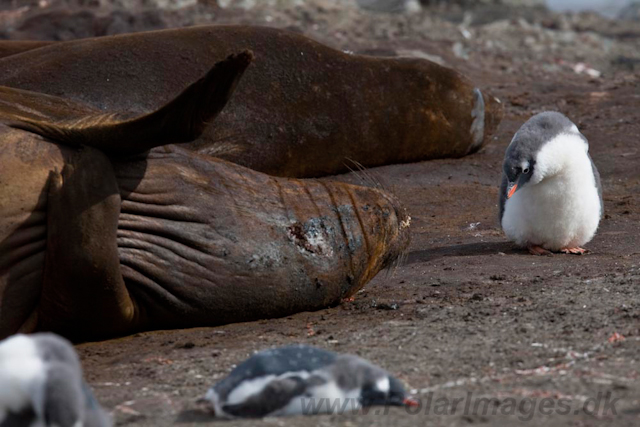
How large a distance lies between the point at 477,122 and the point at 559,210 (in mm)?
2437

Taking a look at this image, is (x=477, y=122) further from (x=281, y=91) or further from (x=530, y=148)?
(x=530, y=148)

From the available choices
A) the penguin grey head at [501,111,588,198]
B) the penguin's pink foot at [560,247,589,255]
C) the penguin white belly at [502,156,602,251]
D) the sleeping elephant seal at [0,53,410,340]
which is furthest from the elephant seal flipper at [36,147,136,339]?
the penguin's pink foot at [560,247,589,255]

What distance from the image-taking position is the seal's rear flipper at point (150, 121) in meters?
4.05

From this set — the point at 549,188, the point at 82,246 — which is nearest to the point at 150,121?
the point at 82,246

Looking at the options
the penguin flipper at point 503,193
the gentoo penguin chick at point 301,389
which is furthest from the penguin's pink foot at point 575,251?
the gentoo penguin chick at point 301,389

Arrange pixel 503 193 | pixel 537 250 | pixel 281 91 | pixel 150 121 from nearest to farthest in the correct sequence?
pixel 150 121 < pixel 537 250 < pixel 503 193 < pixel 281 91

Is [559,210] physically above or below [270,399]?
below

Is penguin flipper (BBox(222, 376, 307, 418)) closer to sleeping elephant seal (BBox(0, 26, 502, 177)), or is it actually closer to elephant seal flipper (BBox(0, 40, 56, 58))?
sleeping elephant seal (BBox(0, 26, 502, 177))

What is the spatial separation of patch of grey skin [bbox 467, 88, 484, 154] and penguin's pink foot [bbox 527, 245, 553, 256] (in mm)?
2271

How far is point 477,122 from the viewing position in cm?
849

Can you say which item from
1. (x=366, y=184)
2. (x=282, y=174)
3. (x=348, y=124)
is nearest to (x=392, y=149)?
(x=348, y=124)

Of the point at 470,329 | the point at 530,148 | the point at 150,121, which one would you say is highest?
the point at 150,121

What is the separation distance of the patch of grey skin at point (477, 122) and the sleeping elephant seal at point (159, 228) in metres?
3.36

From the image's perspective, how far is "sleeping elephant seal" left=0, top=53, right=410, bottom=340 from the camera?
4.29 m
